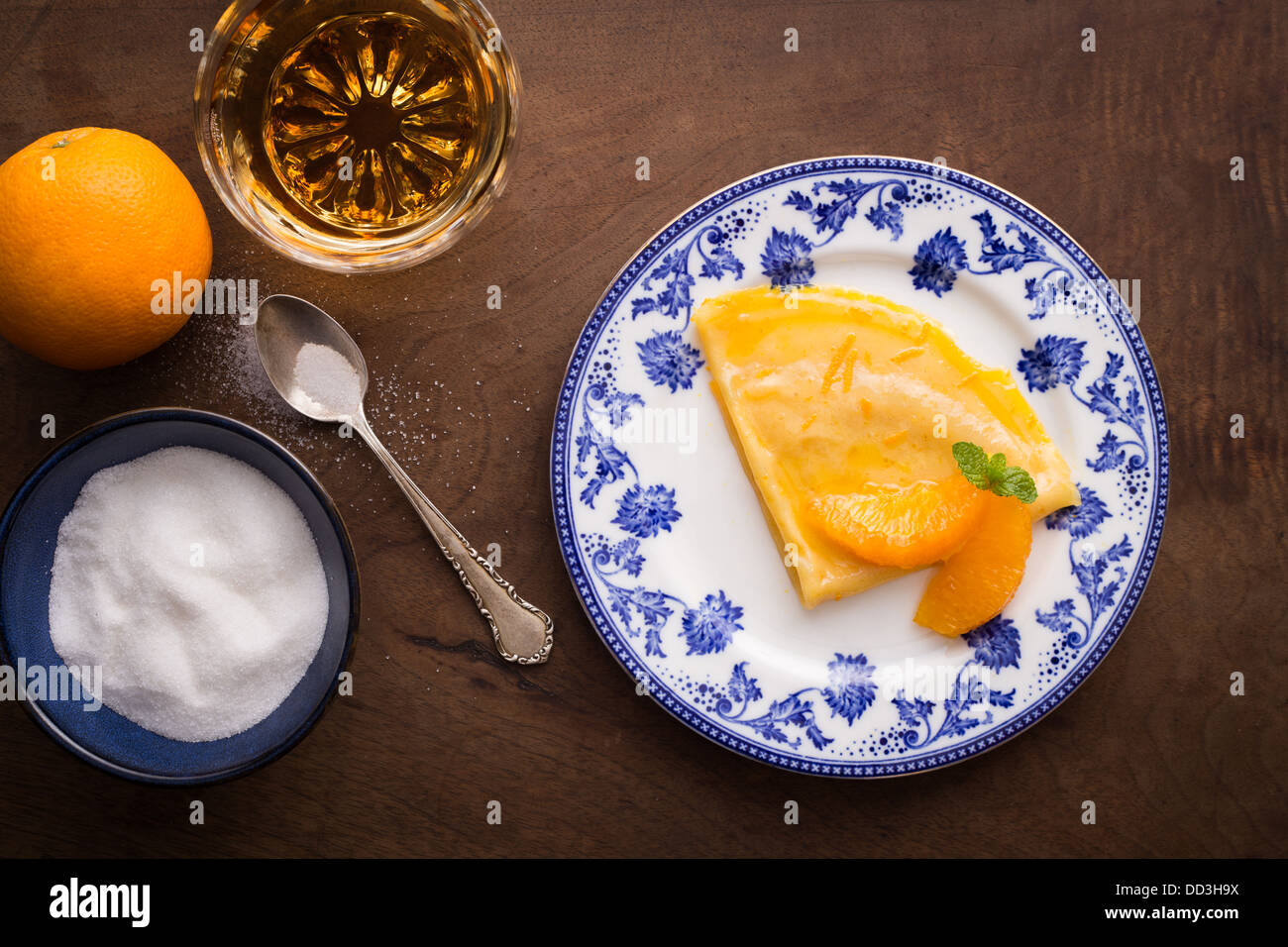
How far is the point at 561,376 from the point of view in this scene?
196 cm

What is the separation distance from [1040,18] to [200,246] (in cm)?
185

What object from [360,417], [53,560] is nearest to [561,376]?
[360,417]

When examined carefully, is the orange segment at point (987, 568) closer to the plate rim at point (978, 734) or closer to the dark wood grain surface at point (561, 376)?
the plate rim at point (978, 734)

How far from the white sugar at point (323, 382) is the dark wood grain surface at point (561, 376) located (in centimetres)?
8

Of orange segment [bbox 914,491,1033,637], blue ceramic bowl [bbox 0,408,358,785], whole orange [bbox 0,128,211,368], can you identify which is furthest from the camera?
orange segment [bbox 914,491,1033,637]

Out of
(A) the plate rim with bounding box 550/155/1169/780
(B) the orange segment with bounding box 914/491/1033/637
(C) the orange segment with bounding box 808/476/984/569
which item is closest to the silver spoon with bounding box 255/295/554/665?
(A) the plate rim with bounding box 550/155/1169/780

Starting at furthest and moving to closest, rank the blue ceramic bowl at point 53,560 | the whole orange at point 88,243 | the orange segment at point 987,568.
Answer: the orange segment at point 987,568 < the blue ceramic bowl at point 53,560 < the whole orange at point 88,243

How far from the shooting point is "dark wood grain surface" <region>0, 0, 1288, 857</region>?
6.35 ft

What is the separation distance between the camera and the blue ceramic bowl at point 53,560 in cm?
171

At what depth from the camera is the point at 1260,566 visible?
2025 millimetres

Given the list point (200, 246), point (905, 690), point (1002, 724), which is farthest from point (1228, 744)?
point (200, 246)

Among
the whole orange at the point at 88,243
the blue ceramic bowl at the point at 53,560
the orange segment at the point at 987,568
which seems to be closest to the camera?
the whole orange at the point at 88,243
